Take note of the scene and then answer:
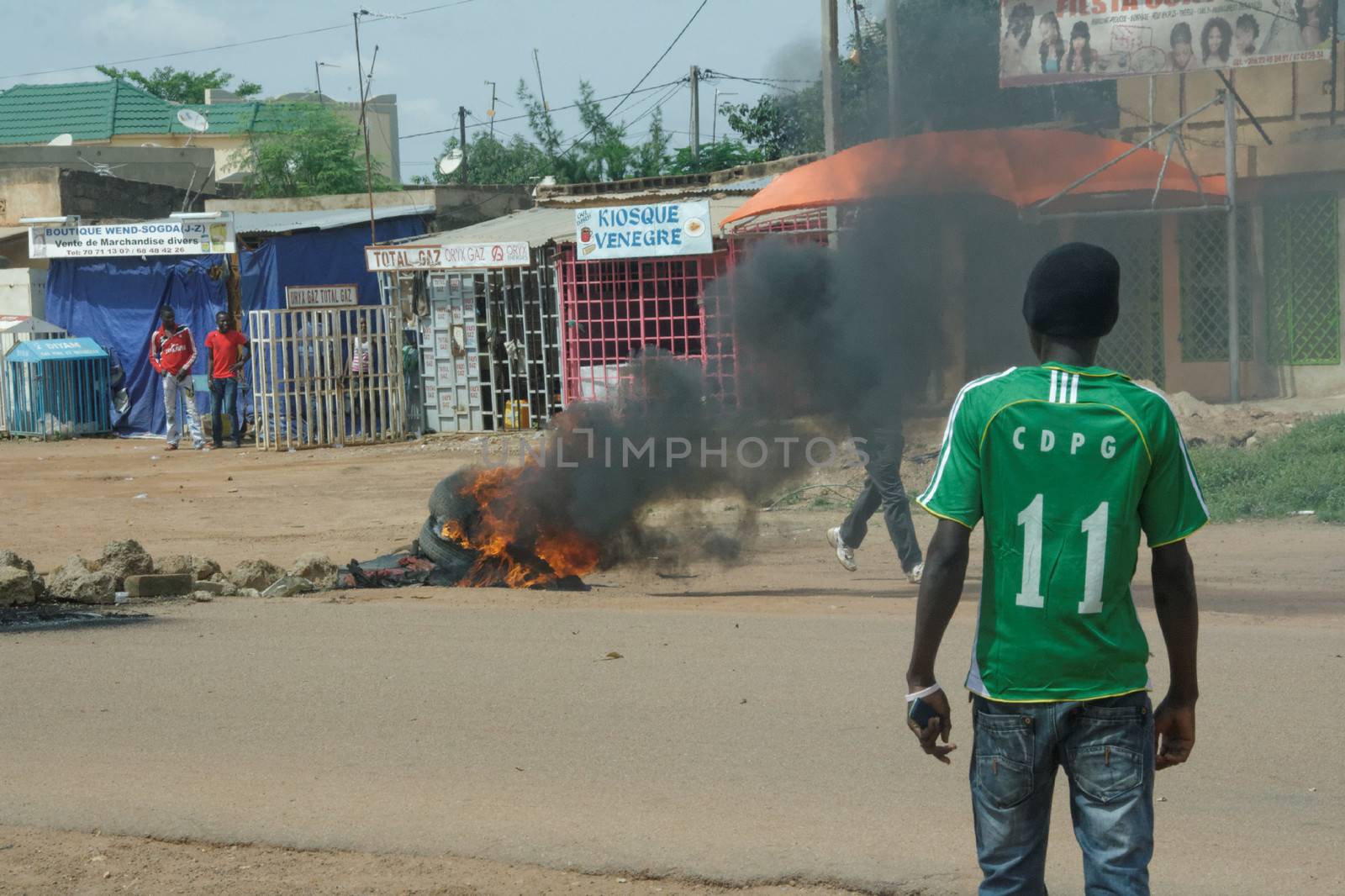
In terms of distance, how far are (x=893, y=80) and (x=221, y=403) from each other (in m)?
10.8

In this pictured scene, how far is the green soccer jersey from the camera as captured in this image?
2684 millimetres

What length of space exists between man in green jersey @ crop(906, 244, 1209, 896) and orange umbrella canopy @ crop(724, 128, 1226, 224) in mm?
8694

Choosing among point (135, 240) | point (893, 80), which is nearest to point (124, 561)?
point (893, 80)

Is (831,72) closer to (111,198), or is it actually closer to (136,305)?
(136,305)

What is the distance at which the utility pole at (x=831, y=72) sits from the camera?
13.4 metres

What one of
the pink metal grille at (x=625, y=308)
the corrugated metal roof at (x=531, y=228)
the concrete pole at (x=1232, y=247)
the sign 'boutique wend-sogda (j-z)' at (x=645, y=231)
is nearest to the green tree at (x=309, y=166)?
the corrugated metal roof at (x=531, y=228)

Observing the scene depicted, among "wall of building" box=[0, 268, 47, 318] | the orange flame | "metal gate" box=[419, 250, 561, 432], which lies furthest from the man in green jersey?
"wall of building" box=[0, 268, 47, 318]

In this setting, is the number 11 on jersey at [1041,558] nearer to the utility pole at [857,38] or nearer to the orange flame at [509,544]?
the orange flame at [509,544]

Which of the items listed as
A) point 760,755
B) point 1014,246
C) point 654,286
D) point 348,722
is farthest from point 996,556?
point 654,286

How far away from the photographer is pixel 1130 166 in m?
15.2

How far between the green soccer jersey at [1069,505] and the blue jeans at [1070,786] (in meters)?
0.05

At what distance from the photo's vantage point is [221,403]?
19.3 m

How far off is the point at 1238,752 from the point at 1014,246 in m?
8.88

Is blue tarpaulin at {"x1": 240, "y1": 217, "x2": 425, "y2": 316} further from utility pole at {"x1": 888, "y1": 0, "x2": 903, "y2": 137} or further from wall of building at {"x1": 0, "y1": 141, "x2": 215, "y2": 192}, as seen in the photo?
wall of building at {"x1": 0, "y1": 141, "x2": 215, "y2": 192}
